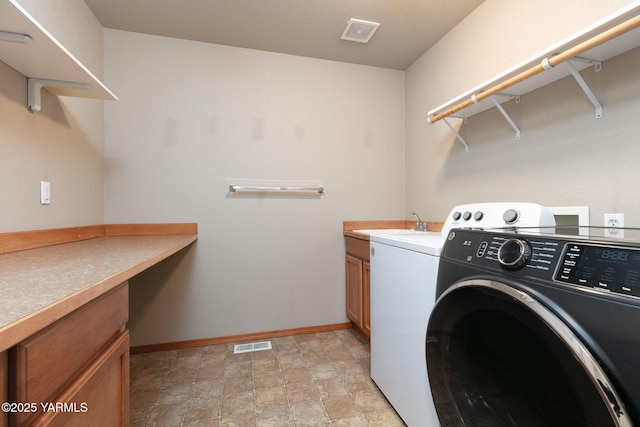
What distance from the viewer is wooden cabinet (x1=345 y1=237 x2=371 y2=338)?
2018 mm

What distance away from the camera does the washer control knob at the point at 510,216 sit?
1.22m

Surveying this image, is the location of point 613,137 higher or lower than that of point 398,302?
higher

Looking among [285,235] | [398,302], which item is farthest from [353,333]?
[398,302]

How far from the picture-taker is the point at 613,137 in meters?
1.11

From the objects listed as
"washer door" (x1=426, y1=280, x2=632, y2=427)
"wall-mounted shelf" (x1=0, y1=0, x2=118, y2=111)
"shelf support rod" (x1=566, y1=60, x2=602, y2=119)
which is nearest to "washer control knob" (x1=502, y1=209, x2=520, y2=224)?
"shelf support rod" (x1=566, y1=60, x2=602, y2=119)

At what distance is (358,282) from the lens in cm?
213

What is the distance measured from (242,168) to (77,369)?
5.54ft

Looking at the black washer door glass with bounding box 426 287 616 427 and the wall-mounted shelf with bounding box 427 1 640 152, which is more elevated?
the wall-mounted shelf with bounding box 427 1 640 152

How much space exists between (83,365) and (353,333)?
1957 mm

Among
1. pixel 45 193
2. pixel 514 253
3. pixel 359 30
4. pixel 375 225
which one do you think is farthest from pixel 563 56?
pixel 45 193

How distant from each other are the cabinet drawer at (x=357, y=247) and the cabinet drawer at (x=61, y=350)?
1474 mm

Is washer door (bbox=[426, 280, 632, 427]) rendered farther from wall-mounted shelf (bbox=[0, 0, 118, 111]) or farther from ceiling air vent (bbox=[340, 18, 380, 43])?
ceiling air vent (bbox=[340, 18, 380, 43])

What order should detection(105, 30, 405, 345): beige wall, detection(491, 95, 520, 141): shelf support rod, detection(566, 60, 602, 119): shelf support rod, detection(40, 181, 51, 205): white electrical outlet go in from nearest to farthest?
detection(566, 60, 602, 119): shelf support rod, detection(40, 181, 51, 205): white electrical outlet, detection(491, 95, 520, 141): shelf support rod, detection(105, 30, 405, 345): beige wall

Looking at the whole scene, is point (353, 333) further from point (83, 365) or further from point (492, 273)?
point (83, 365)
